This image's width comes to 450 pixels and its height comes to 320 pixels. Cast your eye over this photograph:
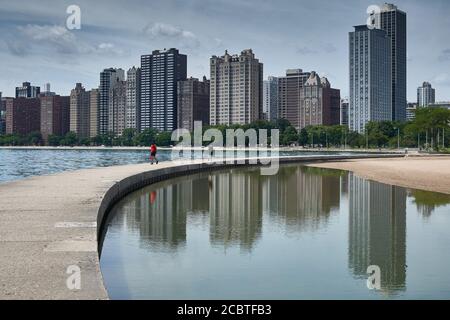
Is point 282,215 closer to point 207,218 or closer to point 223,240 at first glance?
point 207,218

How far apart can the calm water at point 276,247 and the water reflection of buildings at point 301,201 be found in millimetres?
60

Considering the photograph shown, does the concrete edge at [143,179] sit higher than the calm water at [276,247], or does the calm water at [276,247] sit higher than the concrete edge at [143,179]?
the concrete edge at [143,179]

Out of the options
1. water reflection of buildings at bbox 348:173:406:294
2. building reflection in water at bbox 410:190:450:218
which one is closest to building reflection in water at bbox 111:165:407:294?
water reflection of buildings at bbox 348:173:406:294

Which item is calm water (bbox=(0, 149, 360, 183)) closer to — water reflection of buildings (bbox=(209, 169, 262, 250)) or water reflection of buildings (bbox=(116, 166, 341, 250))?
water reflection of buildings (bbox=(116, 166, 341, 250))

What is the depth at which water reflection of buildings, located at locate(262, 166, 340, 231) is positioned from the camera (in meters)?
23.8

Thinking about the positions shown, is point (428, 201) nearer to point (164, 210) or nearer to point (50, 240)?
point (164, 210)

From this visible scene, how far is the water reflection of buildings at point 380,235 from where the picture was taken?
1472 centimetres

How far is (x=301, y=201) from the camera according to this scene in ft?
102

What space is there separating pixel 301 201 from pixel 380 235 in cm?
1089

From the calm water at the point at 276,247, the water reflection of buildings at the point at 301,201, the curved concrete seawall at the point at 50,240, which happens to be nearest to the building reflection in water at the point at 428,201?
the calm water at the point at 276,247

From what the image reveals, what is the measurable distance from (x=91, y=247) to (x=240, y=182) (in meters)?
31.5

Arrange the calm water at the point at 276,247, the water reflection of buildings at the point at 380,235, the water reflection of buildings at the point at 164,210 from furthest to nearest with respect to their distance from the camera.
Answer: the water reflection of buildings at the point at 164,210 < the water reflection of buildings at the point at 380,235 < the calm water at the point at 276,247

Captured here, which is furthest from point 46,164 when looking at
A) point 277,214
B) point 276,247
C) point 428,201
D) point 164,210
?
point 276,247

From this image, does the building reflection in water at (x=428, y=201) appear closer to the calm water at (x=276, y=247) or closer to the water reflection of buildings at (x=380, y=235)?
the calm water at (x=276, y=247)
